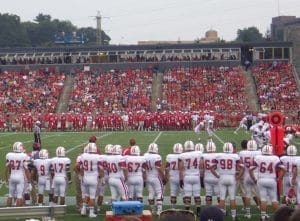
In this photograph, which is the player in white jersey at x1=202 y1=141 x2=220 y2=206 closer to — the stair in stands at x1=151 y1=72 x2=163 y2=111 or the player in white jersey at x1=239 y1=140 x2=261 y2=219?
the player in white jersey at x1=239 y1=140 x2=261 y2=219

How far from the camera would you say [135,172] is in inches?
531

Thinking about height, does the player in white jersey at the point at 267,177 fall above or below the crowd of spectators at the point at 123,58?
below

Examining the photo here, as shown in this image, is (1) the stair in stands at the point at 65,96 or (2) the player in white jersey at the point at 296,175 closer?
(2) the player in white jersey at the point at 296,175

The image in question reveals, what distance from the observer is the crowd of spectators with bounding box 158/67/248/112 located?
46.7m

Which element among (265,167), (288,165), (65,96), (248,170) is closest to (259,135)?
(248,170)

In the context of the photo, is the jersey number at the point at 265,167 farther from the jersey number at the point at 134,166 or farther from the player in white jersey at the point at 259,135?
the player in white jersey at the point at 259,135

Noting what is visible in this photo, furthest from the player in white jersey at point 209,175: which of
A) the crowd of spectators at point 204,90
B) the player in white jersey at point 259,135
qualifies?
the crowd of spectators at point 204,90

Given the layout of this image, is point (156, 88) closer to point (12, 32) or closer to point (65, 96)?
point (65, 96)

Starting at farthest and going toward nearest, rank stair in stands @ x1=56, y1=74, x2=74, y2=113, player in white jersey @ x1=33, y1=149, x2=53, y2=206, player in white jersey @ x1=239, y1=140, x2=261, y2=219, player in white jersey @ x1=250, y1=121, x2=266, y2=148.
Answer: stair in stands @ x1=56, y1=74, x2=74, y2=113, player in white jersey @ x1=250, y1=121, x2=266, y2=148, player in white jersey @ x1=33, y1=149, x2=53, y2=206, player in white jersey @ x1=239, y1=140, x2=261, y2=219

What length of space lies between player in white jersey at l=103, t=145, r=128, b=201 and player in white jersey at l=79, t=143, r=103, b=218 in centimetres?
18

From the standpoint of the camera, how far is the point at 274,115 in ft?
52.9

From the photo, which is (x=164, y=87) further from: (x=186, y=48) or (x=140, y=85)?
→ (x=186, y=48)

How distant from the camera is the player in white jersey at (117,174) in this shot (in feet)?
44.1

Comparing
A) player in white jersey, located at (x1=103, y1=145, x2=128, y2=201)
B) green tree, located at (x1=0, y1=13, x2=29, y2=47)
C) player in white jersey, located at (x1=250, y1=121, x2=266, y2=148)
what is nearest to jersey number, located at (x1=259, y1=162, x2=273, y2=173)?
player in white jersey, located at (x1=103, y1=145, x2=128, y2=201)
